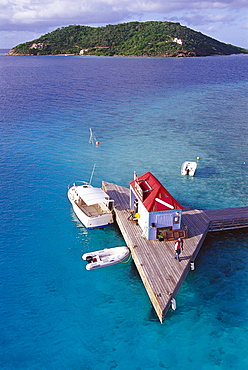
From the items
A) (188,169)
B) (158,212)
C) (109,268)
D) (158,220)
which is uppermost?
(158,212)

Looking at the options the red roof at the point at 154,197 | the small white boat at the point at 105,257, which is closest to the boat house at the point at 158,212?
the red roof at the point at 154,197

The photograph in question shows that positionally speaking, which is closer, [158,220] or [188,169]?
[158,220]

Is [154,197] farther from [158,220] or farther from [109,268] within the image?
[109,268]

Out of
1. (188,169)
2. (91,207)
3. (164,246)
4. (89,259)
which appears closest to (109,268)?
(89,259)

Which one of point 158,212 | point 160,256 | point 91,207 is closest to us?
point 160,256

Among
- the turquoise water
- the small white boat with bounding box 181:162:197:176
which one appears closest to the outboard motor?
the turquoise water
